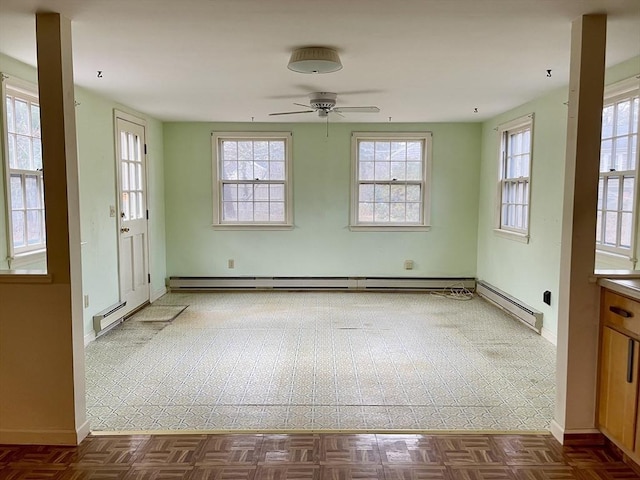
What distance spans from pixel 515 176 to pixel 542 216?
96 cm

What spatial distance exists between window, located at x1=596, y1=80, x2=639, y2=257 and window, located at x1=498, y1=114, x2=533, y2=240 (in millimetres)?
1242

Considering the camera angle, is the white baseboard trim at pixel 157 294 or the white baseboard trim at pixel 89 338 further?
the white baseboard trim at pixel 157 294

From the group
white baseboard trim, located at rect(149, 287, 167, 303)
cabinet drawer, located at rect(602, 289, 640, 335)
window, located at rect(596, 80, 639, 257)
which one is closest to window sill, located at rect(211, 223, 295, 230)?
white baseboard trim, located at rect(149, 287, 167, 303)

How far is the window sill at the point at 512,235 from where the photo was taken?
200 inches

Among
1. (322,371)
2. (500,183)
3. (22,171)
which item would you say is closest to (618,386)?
(322,371)

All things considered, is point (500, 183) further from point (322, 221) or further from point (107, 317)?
point (107, 317)

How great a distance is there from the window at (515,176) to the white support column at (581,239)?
102 inches

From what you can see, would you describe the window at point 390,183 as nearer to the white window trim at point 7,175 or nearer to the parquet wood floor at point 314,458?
the white window trim at point 7,175

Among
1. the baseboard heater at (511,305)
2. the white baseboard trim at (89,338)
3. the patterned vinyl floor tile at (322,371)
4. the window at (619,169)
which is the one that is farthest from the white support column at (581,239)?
→ the white baseboard trim at (89,338)

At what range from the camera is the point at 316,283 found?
21.8ft

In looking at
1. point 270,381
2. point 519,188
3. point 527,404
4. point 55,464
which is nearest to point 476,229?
point 519,188

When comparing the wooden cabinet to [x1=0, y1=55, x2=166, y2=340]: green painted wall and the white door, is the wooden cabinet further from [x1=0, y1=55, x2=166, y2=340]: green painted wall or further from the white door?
the white door

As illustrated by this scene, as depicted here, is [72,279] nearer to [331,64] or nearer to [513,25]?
[331,64]

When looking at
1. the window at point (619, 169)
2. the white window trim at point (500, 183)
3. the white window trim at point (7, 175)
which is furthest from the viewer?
the white window trim at point (500, 183)
